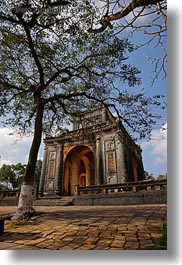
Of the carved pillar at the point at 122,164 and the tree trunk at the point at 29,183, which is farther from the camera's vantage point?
the carved pillar at the point at 122,164

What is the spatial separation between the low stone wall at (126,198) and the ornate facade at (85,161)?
1708 millimetres

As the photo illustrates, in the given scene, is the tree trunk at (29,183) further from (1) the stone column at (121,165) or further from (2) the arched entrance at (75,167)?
(2) the arched entrance at (75,167)

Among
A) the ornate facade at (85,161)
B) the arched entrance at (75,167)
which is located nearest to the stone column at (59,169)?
the ornate facade at (85,161)

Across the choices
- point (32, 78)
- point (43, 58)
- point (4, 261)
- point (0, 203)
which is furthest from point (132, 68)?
point (0, 203)

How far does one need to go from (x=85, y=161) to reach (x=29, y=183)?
914cm

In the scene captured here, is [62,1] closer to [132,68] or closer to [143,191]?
[132,68]

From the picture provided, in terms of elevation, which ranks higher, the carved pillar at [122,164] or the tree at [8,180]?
the carved pillar at [122,164]

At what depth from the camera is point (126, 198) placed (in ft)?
20.0

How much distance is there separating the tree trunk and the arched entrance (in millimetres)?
7287

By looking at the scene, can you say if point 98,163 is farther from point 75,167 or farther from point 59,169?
point 75,167

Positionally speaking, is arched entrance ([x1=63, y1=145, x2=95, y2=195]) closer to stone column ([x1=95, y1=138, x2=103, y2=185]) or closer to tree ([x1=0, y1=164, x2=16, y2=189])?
stone column ([x1=95, y1=138, x2=103, y2=185])

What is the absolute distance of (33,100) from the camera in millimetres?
4723

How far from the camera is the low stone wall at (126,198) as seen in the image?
5.52 metres

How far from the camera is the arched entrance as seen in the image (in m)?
11.5
